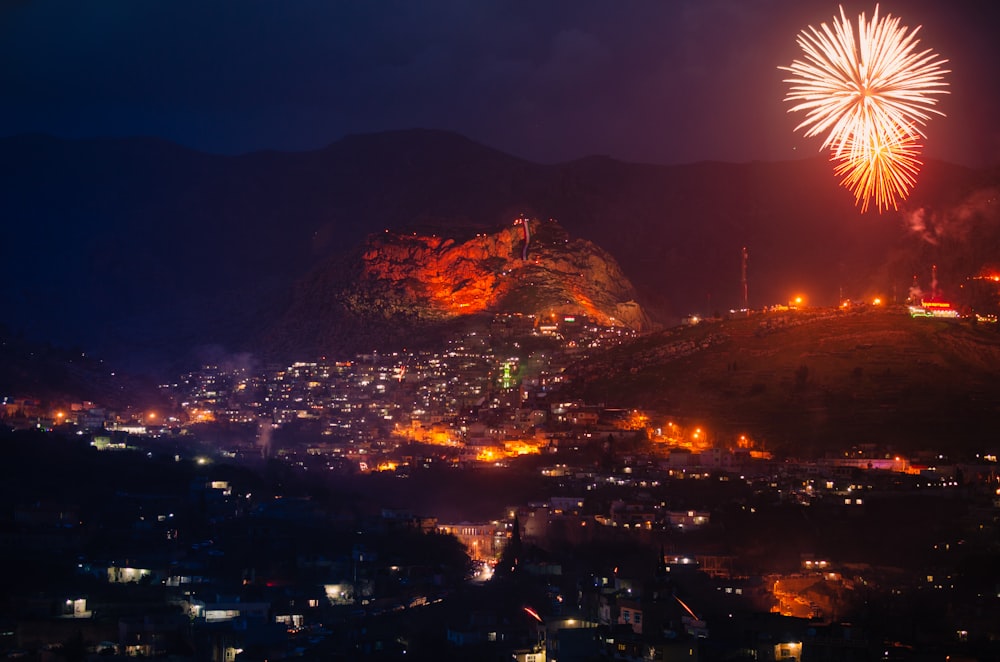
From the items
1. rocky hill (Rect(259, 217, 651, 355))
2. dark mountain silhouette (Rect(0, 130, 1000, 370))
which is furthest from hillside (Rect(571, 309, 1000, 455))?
dark mountain silhouette (Rect(0, 130, 1000, 370))

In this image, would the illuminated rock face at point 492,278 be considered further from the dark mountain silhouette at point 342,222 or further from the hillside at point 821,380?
the hillside at point 821,380

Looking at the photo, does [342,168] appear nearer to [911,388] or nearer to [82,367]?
[82,367]

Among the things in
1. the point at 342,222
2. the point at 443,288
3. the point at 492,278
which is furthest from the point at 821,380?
the point at 342,222

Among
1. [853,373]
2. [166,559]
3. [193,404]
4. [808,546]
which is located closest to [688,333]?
[853,373]

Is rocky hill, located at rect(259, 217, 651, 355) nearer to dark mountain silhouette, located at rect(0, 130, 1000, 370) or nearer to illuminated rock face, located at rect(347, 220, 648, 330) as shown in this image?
illuminated rock face, located at rect(347, 220, 648, 330)

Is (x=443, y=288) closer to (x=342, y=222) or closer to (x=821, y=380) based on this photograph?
(x=342, y=222)

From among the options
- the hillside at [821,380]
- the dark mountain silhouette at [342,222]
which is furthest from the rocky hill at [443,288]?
the hillside at [821,380]
